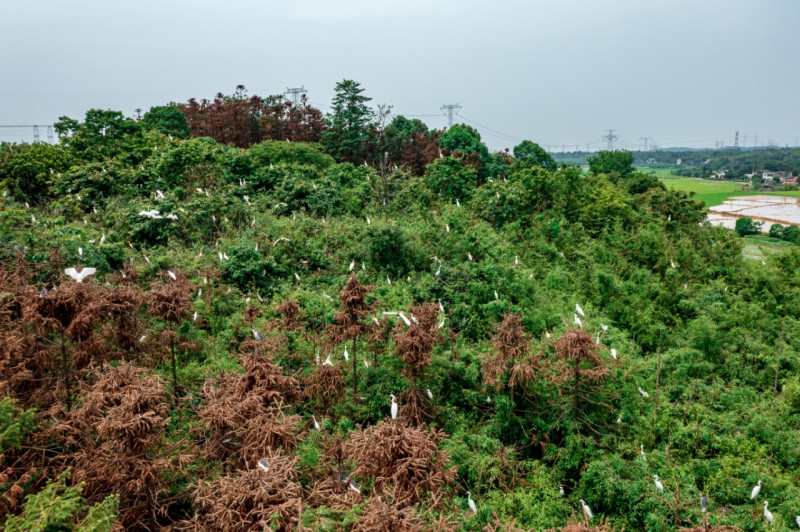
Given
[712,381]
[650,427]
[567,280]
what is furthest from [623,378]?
[567,280]

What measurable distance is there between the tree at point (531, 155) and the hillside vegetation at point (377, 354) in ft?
18.2

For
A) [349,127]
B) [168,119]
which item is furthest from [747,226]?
[168,119]

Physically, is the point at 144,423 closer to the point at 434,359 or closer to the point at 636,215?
the point at 434,359

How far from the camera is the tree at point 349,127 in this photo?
72.5 ft

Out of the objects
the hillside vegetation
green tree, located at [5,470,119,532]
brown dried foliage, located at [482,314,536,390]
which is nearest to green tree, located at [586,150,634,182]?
the hillside vegetation

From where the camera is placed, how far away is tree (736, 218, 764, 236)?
21609 mm

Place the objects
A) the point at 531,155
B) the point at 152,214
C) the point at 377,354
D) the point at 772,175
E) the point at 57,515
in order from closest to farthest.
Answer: the point at 57,515 < the point at 377,354 < the point at 152,214 < the point at 531,155 < the point at 772,175

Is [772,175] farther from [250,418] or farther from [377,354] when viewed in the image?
[250,418]

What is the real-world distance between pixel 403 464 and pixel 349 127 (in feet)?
69.4

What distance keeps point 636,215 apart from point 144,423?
14.3 m

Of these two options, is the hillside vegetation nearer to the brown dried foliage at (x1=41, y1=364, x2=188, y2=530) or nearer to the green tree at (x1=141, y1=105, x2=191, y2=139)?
the brown dried foliage at (x1=41, y1=364, x2=188, y2=530)

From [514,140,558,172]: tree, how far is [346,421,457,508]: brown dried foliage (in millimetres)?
18280

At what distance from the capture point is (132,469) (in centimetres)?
378

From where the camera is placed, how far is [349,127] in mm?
22547
